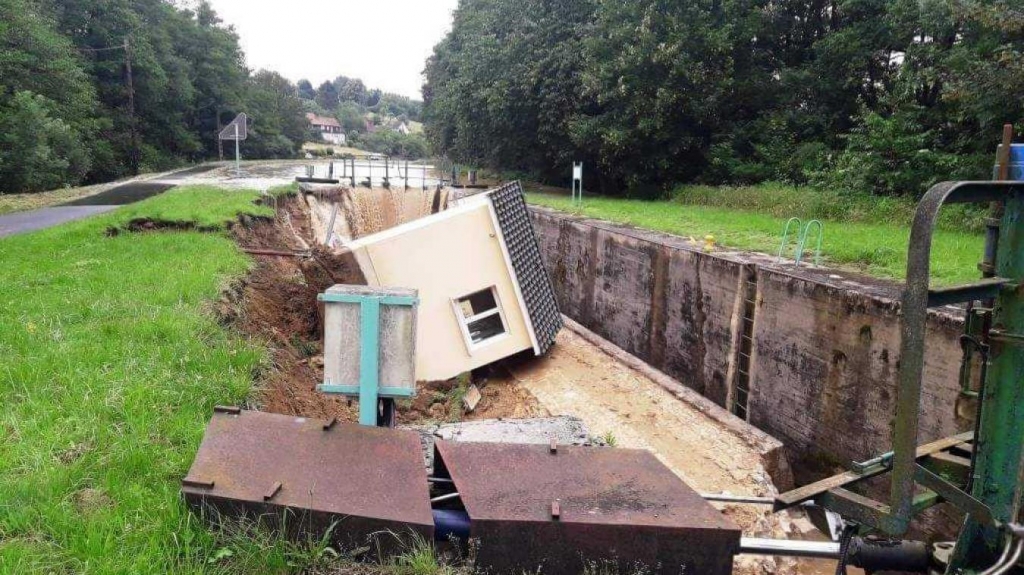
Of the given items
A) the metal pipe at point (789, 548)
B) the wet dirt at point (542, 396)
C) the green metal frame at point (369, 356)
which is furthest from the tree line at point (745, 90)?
the green metal frame at point (369, 356)

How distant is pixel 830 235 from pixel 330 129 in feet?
328

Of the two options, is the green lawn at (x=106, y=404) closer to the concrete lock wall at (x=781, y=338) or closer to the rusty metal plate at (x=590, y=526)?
the rusty metal plate at (x=590, y=526)

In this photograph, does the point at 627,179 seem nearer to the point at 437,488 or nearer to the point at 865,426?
the point at 865,426

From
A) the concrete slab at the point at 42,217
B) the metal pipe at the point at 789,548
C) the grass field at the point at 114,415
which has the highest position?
the concrete slab at the point at 42,217

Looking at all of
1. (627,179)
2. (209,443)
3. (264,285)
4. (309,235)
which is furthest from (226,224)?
(627,179)

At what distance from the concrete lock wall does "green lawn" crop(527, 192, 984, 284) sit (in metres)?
0.80

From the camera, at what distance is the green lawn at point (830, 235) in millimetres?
8805

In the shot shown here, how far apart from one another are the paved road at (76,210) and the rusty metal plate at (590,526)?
37.9ft

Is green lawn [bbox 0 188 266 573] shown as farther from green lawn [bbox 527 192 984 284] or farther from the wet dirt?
green lawn [bbox 527 192 984 284]

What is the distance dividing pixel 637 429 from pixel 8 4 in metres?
26.8

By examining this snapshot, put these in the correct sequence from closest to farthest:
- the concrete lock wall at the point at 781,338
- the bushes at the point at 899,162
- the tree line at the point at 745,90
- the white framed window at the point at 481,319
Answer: the concrete lock wall at the point at 781,338 → the white framed window at the point at 481,319 → the bushes at the point at 899,162 → the tree line at the point at 745,90

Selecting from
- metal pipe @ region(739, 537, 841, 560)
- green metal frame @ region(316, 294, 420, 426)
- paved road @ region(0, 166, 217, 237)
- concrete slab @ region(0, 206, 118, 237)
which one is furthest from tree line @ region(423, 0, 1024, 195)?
concrete slab @ region(0, 206, 118, 237)

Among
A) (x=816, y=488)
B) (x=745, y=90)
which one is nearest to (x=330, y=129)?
(x=745, y=90)

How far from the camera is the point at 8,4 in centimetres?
2314
